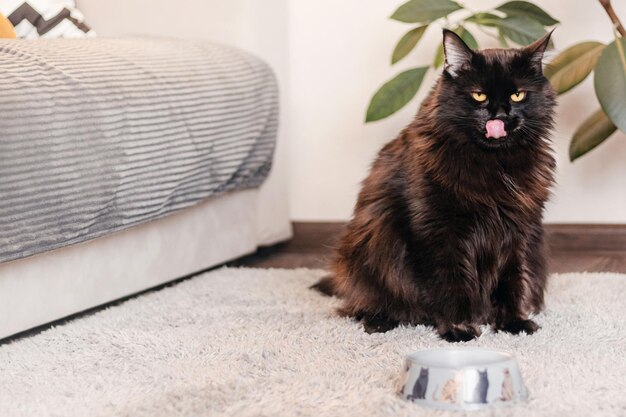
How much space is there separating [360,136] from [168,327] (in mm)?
1307

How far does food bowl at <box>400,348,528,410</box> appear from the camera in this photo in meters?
1.26

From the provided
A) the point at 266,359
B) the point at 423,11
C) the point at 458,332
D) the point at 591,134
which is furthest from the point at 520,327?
the point at 423,11

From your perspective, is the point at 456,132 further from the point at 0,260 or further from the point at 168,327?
the point at 0,260

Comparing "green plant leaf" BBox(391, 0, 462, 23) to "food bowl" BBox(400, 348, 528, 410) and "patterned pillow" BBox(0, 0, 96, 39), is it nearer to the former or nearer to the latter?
"patterned pillow" BBox(0, 0, 96, 39)

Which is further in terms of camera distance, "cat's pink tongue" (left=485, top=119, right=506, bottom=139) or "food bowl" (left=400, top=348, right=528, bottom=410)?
"cat's pink tongue" (left=485, top=119, right=506, bottom=139)

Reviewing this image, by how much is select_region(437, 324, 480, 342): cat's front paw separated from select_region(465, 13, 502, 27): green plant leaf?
1.00 m

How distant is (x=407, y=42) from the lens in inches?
100

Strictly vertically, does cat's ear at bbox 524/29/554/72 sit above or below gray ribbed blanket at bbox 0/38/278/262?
above

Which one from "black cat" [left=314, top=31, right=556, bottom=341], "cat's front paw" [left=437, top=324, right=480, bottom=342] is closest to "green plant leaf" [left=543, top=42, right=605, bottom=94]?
"black cat" [left=314, top=31, right=556, bottom=341]

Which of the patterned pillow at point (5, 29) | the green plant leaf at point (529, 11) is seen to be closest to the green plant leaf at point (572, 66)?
the green plant leaf at point (529, 11)

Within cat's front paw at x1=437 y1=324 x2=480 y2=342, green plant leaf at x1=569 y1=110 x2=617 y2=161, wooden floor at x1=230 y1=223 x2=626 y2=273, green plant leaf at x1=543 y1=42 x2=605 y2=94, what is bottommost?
wooden floor at x1=230 y1=223 x2=626 y2=273

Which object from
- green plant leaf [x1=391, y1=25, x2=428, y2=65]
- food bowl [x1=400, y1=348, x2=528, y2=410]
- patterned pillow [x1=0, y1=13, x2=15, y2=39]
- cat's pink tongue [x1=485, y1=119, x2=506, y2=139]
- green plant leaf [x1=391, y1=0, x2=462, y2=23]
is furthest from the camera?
green plant leaf [x1=391, y1=25, x2=428, y2=65]

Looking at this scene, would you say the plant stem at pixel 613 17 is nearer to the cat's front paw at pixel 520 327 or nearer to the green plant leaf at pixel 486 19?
the green plant leaf at pixel 486 19

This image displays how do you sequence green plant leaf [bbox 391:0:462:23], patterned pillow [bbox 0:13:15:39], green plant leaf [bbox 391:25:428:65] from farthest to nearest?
1. green plant leaf [bbox 391:25:428:65]
2. green plant leaf [bbox 391:0:462:23]
3. patterned pillow [bbox 0:13:15:39]
